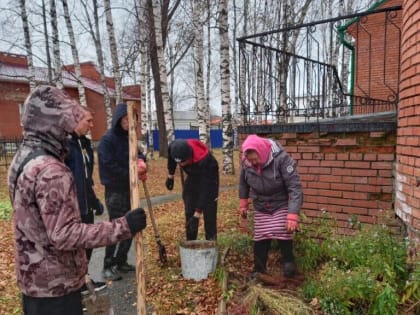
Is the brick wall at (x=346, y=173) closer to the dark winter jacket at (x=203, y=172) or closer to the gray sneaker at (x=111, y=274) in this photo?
the dark winter jacket at (x=203, y=172)

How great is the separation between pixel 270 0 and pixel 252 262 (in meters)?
16.7

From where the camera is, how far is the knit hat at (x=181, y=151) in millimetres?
3742

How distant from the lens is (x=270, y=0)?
17828 millimetres

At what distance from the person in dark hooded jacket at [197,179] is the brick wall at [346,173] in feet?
3.04

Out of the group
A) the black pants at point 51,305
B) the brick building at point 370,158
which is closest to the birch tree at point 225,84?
the brick building at point 370,158

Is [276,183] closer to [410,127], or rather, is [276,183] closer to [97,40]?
[410,127]

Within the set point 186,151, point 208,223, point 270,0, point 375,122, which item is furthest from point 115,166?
point 270,0

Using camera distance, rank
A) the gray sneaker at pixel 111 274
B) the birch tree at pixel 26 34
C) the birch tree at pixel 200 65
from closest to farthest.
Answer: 1. the gray sneaker at pixel 111 274
2. the birch tree at pixel 200 65
3. the birch tree at pixel 26 34

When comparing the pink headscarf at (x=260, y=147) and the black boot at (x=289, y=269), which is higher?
the pink headscarf at (x=260, y=147)

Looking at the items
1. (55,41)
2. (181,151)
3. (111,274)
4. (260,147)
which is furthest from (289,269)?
(55,41)

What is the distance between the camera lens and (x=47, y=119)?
1679mm

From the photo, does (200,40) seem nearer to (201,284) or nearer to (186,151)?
(186,151)

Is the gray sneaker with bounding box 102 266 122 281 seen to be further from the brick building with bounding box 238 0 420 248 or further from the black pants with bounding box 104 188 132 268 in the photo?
the brick building with bounding box 238 0 420 248

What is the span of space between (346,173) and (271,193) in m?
0.99
